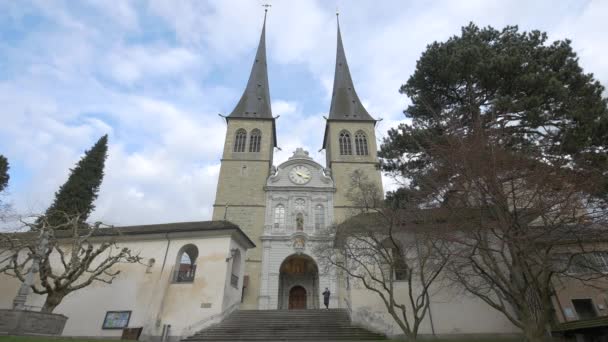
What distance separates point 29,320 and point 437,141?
16.3 m

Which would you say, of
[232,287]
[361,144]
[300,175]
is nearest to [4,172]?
[232,287]

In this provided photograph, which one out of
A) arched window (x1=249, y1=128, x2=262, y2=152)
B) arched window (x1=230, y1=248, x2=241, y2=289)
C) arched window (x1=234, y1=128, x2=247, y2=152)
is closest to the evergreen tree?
arched window (x1=234, y1=128, x2=247, y2=152)

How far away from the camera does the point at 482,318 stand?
1417cm

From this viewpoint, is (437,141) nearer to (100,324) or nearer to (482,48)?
(482,48)

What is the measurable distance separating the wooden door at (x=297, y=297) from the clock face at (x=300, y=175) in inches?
384

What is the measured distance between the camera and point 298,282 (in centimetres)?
2795

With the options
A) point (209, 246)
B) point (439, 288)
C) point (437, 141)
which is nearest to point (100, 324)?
point (209, 246)

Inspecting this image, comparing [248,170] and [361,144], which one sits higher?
[361,144]

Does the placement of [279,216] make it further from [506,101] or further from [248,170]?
[506,101]

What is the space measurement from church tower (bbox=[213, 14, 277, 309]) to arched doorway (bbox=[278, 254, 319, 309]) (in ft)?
10.0

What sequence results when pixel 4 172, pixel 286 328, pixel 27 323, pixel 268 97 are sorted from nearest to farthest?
1. pixel 27 323
2. pixel 286 328
3. pixel 4 172
4. pixel 268 97

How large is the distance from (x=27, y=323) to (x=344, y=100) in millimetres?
36338

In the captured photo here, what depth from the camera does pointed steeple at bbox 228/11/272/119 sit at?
37.5 meters

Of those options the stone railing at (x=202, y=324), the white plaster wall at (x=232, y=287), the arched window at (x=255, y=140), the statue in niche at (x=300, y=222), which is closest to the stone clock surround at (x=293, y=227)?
the statue in niche at (x=300, y=222)
